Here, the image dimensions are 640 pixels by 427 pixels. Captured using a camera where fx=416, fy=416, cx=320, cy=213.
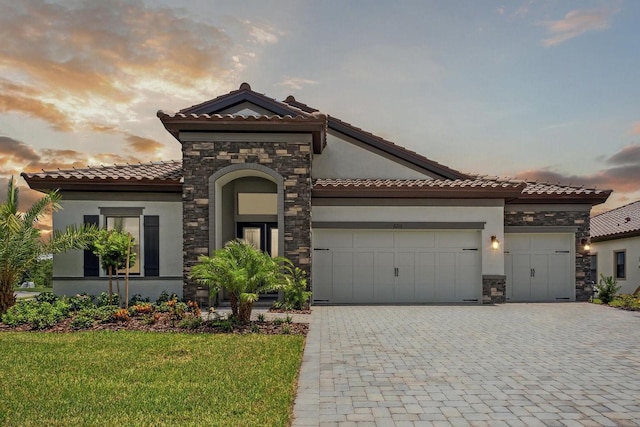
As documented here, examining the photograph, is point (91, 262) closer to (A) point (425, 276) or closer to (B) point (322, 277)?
(B) point (322, 277)

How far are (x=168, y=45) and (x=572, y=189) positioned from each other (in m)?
15.1

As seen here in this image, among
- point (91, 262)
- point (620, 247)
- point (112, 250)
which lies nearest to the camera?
point (112, 250)

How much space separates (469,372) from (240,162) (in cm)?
911

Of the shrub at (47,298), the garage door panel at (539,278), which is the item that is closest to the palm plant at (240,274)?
the shrub at (47,298)

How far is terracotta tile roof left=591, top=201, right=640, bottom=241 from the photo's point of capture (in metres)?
20.7

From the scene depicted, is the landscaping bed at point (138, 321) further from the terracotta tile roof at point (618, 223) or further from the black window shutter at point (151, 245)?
the terracotta tile roof at point (618, 223)

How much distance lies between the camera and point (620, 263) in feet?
69.5

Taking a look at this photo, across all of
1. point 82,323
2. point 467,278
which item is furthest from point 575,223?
point 82,323

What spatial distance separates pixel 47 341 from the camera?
8.59 metres

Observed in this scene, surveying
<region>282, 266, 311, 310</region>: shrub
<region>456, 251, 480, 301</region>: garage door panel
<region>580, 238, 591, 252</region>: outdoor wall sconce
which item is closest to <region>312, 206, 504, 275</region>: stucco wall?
<region>456, 251, 480, 301</region>: garage door panel

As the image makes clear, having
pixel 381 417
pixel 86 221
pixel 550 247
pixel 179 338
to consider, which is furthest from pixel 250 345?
pixel 550 247

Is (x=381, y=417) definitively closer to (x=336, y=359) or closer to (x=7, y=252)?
(x=336, y=359)

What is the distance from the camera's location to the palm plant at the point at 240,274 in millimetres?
9602

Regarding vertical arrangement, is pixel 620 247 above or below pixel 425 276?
above
